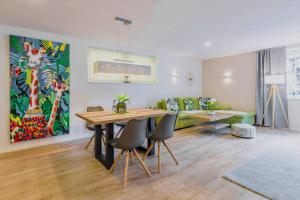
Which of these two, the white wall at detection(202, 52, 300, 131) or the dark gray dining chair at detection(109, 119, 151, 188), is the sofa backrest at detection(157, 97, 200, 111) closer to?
the white wall at detection(202, 52, 300, 131)

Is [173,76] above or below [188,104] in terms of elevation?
above

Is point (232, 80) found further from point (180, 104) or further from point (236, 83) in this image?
point (180, 104)

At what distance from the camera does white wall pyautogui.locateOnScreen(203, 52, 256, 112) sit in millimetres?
5647

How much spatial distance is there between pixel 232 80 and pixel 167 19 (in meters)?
4.17

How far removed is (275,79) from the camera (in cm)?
480

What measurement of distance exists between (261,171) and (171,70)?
4.27m

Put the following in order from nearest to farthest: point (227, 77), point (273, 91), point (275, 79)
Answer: point (275, 79) → point (273, 91) → point (227, 77)

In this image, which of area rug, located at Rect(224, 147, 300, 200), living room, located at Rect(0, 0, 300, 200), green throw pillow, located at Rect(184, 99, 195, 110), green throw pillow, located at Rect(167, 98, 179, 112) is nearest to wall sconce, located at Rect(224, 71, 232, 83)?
living room, located at Rect(0, 0, 300, 200)

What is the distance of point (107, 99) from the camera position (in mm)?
4562

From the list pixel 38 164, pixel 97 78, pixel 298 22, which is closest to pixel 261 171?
pixel 298 22

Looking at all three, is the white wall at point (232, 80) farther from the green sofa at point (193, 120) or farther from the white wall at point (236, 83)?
the green sofa at point (193, 120)

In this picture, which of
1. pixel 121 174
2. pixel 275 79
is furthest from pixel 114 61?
pixel 275 79

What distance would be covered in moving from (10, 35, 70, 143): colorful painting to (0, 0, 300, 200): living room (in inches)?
0.8

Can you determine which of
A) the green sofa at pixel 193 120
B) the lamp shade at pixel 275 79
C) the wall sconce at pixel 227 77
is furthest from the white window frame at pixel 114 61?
the lamp shade at pixel 275 79
